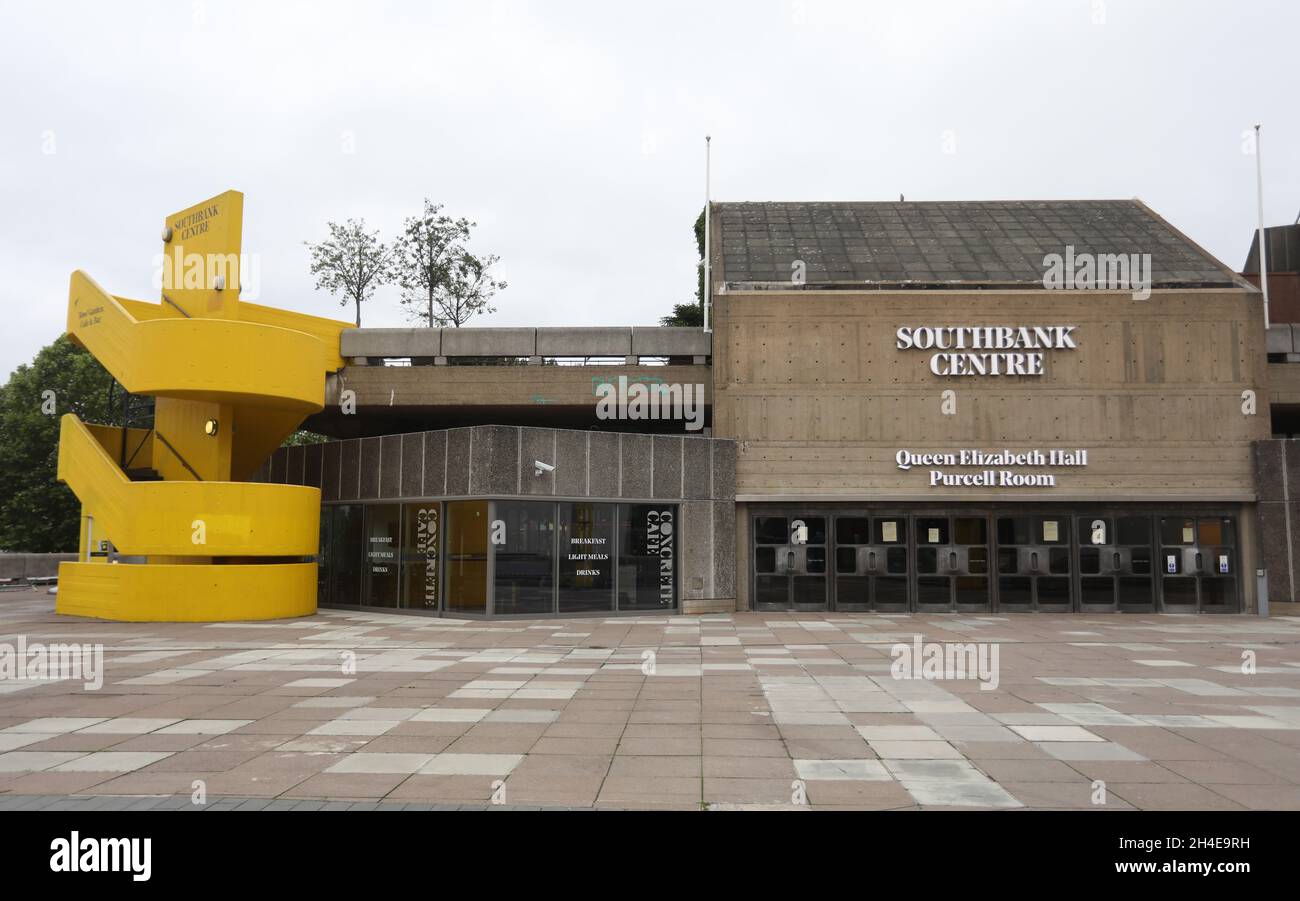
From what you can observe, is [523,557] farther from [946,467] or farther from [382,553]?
[946,467]

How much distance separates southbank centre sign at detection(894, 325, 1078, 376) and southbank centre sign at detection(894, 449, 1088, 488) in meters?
2.24

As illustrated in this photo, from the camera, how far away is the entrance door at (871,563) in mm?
23984

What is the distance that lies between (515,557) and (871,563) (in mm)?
9500

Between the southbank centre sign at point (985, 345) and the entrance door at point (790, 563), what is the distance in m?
5.40

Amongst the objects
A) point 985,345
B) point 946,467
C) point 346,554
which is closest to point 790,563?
point 946,467

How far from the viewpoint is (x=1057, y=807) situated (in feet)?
21.7

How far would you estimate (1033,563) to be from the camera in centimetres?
2406

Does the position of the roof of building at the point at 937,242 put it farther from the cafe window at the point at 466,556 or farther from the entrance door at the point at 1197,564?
the cafe window at the point at 466,556

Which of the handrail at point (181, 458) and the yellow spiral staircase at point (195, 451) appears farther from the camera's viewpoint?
the handrail at point (181, 458)

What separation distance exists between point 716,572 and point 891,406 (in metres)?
6.54

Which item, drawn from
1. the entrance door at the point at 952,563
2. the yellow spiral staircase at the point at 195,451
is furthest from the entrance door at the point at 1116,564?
the yellow spiral staircase at the point at 195,451
